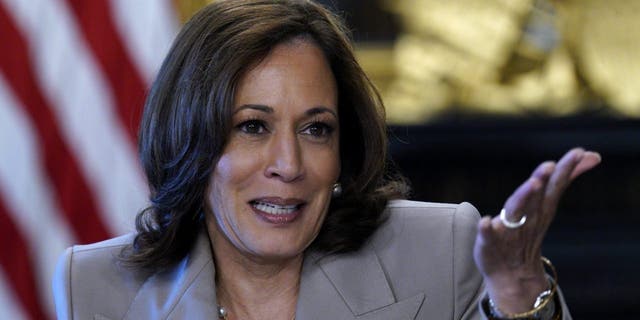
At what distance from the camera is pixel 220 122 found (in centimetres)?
222

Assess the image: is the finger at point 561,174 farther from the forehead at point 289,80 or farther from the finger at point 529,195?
the forehead at point 289,80

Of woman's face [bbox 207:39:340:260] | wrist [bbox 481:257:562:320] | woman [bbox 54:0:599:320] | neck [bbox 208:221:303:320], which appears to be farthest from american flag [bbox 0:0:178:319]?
wrist [bbox 481:257:562:320]

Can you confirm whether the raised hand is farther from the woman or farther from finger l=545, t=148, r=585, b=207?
the woman

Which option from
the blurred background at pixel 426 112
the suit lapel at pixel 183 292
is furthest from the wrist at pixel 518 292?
the blurred background at pixel 426 112

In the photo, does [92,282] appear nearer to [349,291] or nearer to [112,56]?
[349,291]

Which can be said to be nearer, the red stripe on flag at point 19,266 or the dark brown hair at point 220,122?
the dark brown hair at point 220,122

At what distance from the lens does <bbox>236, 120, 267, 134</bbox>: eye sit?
2240mm

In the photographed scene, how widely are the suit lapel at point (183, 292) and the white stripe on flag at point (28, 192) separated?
62.0 inches

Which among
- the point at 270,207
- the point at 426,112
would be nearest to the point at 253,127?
the point at 270,207

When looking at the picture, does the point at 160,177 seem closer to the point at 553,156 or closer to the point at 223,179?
the point at 223,179

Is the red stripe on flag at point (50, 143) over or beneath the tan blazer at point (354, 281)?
beneath

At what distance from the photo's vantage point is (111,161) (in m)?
3.89

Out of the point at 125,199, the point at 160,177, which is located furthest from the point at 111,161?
the point at 160,177

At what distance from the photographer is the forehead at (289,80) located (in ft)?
7.33
